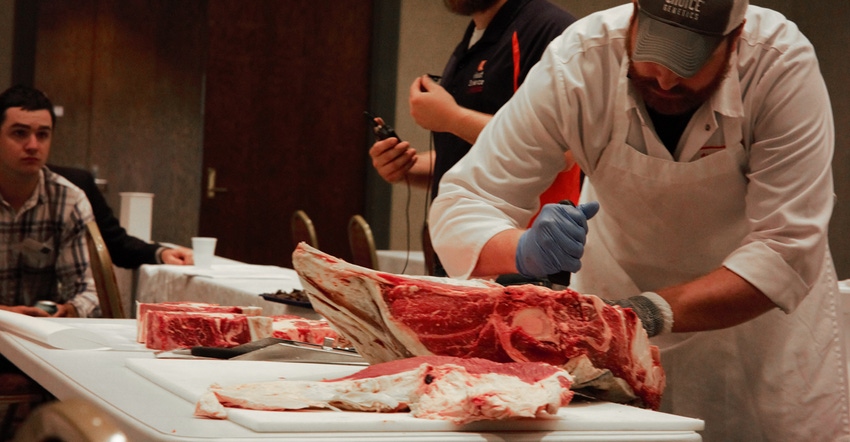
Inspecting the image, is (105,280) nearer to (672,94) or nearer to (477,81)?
(477,81)

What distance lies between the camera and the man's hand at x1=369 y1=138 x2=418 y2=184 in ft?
8.35

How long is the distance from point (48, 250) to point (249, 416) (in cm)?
316

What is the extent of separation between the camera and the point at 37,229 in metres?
3.86

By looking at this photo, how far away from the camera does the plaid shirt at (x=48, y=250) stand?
3.76 meters

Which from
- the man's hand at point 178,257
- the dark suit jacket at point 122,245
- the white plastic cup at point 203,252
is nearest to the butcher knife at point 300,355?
the white plastic cup at point 203,252

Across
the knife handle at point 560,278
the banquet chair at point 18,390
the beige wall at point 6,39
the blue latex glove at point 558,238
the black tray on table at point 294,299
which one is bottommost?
the banquet chair at point 18,390

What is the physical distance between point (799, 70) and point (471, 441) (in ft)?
3.79

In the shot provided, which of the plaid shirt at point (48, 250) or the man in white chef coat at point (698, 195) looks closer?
the man in white chef coat at point (698, 195)

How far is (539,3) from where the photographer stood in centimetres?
275

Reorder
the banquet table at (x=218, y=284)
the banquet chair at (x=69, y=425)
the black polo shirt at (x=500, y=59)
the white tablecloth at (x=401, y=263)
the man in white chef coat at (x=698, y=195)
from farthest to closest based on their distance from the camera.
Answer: the white tablecloth at (x=401, y=263)
the banquet table at (x=218, y=284)
the black polo shirt at (x=500, y=59)
the man in white chef coat at (x=698, y=195)
the banquet chair at (x=69, y=425)

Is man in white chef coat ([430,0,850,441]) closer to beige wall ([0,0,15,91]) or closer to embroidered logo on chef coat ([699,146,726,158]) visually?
embroidered logo on chef coat ([699,146,726,158])

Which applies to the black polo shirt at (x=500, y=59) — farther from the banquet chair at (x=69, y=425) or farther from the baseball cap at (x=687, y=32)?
the banquet chair at (x=69, y=425)

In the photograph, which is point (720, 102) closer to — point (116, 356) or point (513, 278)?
point (513, 278)

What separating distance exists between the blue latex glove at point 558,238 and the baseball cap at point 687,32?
0.97ft
